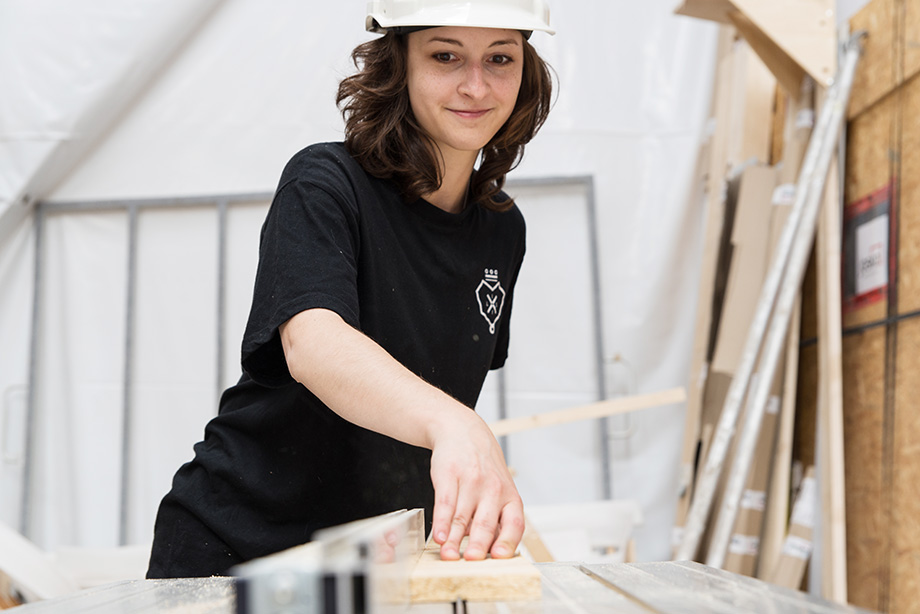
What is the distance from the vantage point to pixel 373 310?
125cm

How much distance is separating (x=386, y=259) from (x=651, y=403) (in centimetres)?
191

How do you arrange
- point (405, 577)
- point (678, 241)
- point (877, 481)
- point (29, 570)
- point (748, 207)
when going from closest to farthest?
point (405, 577), point (29, 570), point (877, 481), point (748, 207), point (678, 241)

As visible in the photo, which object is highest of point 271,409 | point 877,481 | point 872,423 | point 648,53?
point 648,53

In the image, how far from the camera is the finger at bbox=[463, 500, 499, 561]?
0.88 m

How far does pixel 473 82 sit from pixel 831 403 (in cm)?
195

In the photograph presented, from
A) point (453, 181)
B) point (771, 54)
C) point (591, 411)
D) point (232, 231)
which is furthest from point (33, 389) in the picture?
point (771, 54)

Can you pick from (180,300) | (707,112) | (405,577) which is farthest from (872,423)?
(180,300)

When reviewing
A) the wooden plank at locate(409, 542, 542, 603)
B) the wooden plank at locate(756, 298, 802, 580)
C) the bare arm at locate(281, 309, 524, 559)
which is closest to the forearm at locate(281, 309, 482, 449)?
the bare arm at locate(281, 309, 524, 559)

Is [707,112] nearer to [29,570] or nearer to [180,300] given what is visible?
[180,300]

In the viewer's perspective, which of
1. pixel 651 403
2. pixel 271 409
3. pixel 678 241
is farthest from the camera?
pixel 678 241

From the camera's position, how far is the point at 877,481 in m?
2.64

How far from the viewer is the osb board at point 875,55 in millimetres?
2666

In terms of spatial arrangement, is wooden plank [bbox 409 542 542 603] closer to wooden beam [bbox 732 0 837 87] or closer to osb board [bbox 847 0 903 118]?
osb board [bbox 847 0 903 118]

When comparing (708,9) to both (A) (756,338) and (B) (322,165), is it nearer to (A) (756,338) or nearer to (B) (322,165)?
(A) (756,338)
